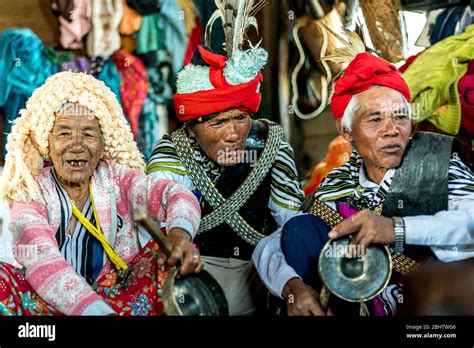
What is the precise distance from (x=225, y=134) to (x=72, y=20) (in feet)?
3.02

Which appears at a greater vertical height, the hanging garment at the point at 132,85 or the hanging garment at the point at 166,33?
the hanging garment at the point at 166,33

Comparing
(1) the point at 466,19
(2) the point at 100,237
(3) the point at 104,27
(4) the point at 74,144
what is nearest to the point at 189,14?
(3) the point at 104,27

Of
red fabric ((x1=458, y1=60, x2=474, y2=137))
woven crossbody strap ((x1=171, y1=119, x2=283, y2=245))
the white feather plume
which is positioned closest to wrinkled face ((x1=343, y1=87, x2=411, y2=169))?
red fabric ((x1=458, y1=60, x2=474, y2=137))

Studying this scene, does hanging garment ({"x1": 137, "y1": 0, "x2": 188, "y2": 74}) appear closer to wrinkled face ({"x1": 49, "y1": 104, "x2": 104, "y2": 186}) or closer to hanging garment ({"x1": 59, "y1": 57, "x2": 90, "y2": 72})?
hanging garment ({"x1": 59, "y1": 57, "x2": 90, "y2": 72})

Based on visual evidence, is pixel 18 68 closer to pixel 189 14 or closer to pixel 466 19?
pixel 189 14

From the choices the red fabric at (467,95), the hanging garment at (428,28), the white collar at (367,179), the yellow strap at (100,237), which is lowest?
the yellow strap at (100,237)

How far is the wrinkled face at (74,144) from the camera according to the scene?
5.05m

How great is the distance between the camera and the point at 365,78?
511 cm

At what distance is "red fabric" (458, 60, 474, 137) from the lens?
5316mm

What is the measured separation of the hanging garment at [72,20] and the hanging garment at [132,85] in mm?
187

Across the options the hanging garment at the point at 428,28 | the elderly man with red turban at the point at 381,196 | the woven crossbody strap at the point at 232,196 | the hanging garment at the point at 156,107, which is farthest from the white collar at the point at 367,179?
the hanging garment at the point at 156,107

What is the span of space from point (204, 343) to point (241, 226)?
0.55 meters

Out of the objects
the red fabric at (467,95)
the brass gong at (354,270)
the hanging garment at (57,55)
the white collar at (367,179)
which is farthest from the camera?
the hanging garment at (57,55)

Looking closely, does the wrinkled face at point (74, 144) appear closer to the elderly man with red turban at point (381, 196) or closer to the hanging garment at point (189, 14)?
the hanging garment at point (189, 14)
